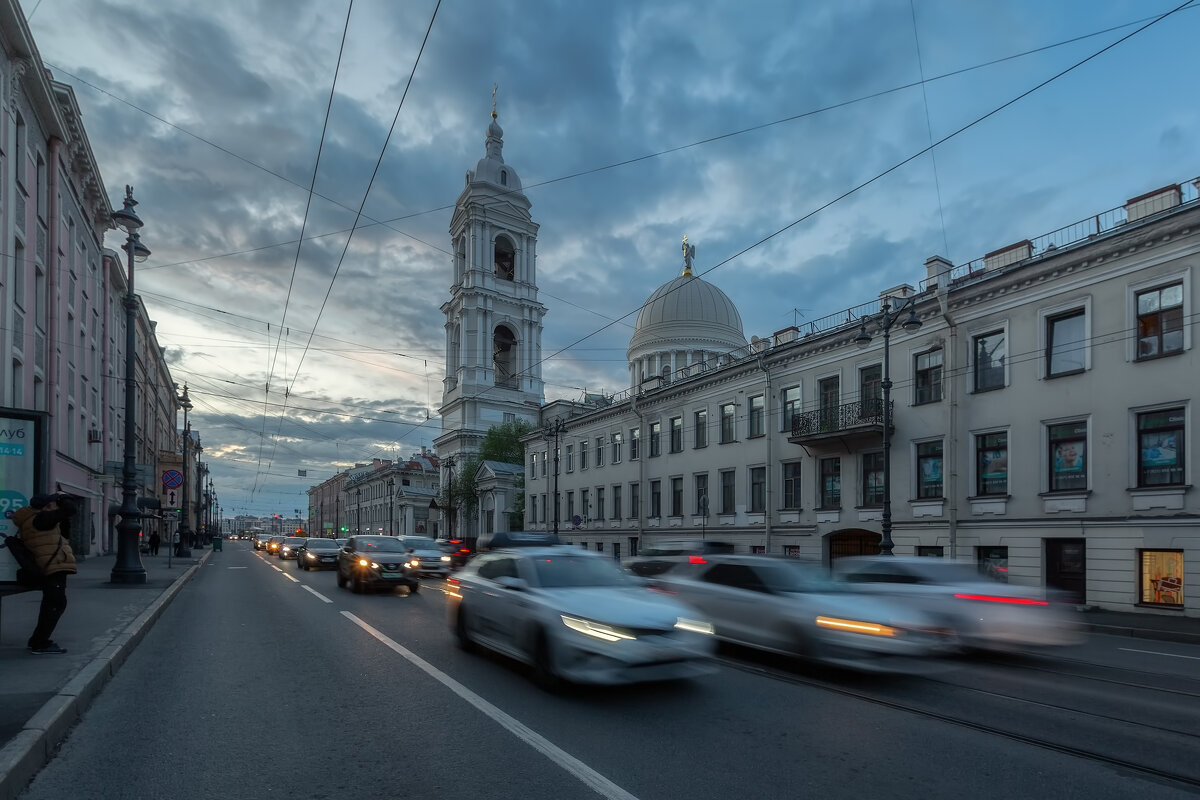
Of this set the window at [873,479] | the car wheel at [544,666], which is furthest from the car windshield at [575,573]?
the window at [873,479]

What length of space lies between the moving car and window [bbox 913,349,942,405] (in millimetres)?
17648

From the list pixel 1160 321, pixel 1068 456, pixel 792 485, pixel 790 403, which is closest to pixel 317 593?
pixel 792 485

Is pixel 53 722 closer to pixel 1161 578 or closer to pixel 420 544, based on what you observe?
pixel 420 544

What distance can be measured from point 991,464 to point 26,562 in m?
22.9

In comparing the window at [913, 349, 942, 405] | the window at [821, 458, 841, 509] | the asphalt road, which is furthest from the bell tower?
the asphalt road

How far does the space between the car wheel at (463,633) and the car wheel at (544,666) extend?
2188 mm

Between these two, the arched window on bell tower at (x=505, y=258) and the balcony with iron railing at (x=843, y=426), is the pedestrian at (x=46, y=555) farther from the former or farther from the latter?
the arched window on bell tower at (x=505, y=258)

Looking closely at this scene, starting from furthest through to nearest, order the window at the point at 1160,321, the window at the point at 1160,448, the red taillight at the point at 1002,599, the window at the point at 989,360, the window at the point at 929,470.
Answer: the window at the point at 929,470, the window at the point at 989,360, the window at the point at 1160,321, the window at the point at 1160,448, the red taillight at the point at 1002,599

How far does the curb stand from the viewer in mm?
4855

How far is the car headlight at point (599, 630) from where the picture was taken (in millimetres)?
7375

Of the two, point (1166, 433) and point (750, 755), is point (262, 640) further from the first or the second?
point (1166, 433)

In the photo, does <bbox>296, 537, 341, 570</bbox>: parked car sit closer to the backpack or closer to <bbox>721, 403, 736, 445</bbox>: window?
<bbox>721, 403, 736, 445</bbox>: window

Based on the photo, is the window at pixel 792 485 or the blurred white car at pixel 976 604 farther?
the window at pixel 792 485

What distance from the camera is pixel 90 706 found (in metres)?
7.04
